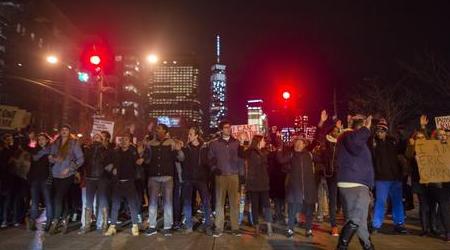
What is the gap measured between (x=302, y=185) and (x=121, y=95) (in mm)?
115382

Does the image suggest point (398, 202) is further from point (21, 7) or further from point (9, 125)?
point (21, 7)

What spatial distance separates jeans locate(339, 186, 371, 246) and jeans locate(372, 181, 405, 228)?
2947 millimetres

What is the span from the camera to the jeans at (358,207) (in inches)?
285

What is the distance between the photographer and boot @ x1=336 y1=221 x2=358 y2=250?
7094 millimetres

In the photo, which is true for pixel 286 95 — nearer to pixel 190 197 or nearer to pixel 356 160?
pixel 190 197

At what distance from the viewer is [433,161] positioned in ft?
32.8

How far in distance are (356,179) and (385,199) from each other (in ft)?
10.7

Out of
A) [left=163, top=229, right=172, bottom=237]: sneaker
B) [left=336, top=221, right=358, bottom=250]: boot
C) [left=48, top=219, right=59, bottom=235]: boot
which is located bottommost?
[left=163, top=229, right=172, bottom=237]: sneaker

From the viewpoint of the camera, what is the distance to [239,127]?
50.6ft

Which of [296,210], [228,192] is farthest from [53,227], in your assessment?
[296,210]

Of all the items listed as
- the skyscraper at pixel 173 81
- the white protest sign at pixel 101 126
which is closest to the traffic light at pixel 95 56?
the white protest sign at pixel 101 126

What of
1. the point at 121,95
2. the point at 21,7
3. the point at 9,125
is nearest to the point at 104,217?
the point at 9,125

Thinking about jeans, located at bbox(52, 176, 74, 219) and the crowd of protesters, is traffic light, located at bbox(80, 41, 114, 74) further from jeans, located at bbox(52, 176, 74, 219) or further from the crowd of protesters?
jeans, located at bbox(52, 176, 74, 219)

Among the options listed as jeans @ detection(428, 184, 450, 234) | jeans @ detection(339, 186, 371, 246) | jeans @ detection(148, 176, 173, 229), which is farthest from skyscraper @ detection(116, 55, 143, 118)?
jeans @ detection(339, 186, 371, 246)
